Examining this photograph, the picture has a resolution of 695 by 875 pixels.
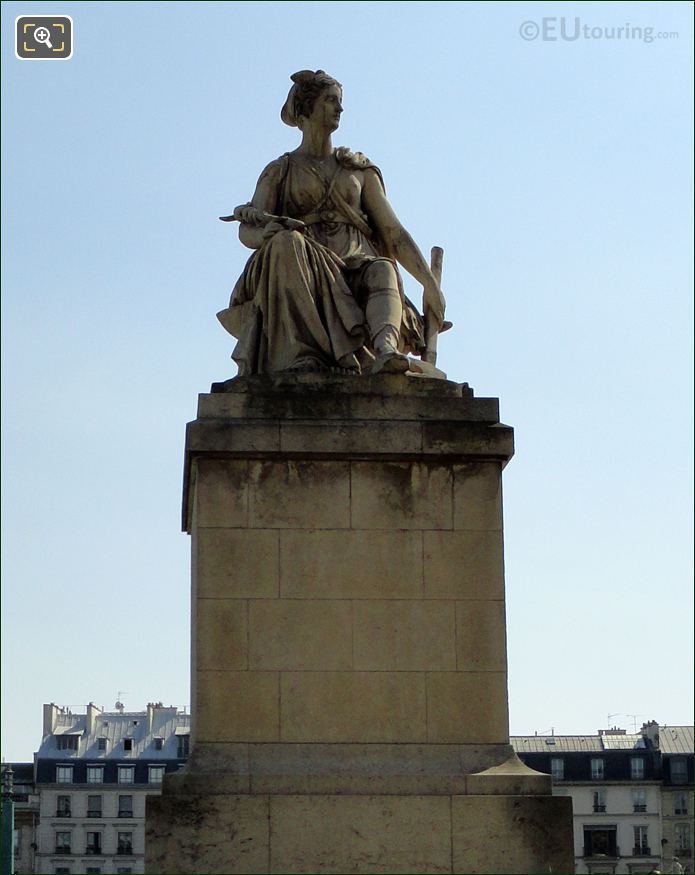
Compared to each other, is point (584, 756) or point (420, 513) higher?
point (420, 513)

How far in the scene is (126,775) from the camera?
8962 centimetres

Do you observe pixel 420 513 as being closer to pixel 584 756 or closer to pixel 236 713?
pixel 236 713

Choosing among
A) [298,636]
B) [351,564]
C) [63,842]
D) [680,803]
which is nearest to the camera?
[298,636]

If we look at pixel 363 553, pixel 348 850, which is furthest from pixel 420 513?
pixel 348 850

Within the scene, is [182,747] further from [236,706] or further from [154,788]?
[236,706]

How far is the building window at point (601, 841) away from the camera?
88.6 metres

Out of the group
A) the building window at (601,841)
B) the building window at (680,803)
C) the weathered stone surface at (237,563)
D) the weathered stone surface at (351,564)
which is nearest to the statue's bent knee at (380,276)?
the weathered stone surface at (351,564)

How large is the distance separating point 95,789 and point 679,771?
28.5 m

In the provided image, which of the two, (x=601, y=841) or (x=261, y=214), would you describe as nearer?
(x=261, y=214)

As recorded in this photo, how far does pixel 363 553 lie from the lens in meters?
16.3

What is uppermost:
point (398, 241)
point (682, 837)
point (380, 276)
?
point (398, 241)

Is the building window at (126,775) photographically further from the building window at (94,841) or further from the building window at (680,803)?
the building window at (680,803)

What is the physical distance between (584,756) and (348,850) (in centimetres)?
7514

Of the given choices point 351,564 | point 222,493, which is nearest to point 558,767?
point 351,564
